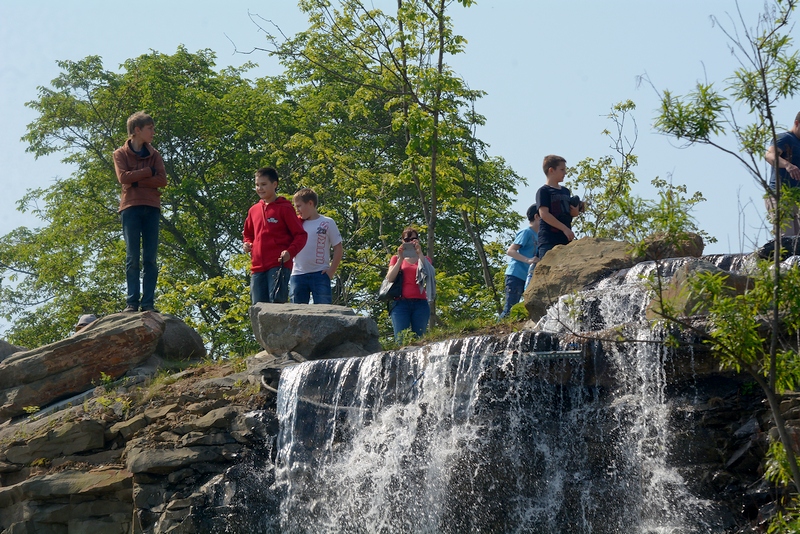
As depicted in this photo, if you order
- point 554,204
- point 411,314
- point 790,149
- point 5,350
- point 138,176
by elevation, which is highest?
point 138,176

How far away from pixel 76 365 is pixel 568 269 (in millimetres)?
5670

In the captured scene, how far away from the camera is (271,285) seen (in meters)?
11.9

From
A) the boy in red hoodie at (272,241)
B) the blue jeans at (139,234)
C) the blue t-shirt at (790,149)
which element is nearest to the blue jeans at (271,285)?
the boy in red hoodie at (272,241)

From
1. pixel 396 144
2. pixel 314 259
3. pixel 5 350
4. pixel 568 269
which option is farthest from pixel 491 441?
pixel 396 144

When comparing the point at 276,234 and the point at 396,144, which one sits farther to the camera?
the point at 396,144

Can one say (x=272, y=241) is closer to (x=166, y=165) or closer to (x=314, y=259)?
(x=314, y=259)

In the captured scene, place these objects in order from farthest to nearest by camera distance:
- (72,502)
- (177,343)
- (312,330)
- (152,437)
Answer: (177,343) < (312,330) < (72,502) < (152,437)

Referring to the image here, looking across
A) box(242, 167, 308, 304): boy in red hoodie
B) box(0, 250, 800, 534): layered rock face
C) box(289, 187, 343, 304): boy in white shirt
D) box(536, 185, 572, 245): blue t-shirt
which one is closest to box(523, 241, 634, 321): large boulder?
box(0, 250, 800, 534): layered rock face

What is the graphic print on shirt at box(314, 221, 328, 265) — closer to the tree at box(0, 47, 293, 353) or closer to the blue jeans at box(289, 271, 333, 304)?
the blue jeans at box(289, 271, 333, 304)

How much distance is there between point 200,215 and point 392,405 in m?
16.1

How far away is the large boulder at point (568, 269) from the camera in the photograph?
11367mm

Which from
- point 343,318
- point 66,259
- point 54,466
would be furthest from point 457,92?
point 66,259

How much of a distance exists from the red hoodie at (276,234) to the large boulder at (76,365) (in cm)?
161

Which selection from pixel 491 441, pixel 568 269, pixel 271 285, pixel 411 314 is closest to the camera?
pixel 491 441
